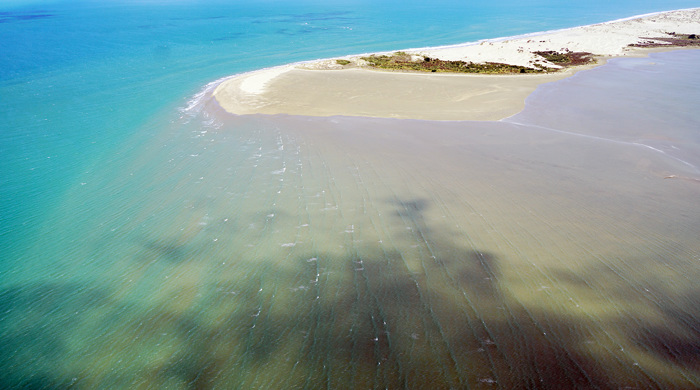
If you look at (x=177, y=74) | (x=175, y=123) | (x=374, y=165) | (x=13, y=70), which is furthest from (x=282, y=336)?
(x=13, y=70)

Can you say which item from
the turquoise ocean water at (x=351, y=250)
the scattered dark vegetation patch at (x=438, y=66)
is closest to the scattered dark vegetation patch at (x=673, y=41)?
the scattered dark vegetation patch at (x=438, y=66)

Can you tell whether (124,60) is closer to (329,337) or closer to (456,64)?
(456,64)

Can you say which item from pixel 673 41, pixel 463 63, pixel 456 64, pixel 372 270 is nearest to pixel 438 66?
pixel 456 64

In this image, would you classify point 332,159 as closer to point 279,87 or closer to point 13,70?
point 279,87

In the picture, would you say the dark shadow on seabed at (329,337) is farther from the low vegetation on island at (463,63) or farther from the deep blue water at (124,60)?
the low vegetation on island at (463,63)

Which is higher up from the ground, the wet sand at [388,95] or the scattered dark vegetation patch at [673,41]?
the scattered dark vegetation patch at [673,41]

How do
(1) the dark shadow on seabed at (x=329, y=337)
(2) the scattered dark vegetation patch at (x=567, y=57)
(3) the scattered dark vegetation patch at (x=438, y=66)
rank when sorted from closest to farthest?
(1) the dark shadow on seabed at (x=329, y=337)
(3) the scattered dark vegetation patch at (x=438, y=66)
(2) the scattered dark vegetation patch at (x=567, y=57)

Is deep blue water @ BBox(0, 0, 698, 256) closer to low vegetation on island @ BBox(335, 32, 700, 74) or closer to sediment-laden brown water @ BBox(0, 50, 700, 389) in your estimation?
sediment-laden brown water @ BBox(0, 50, 700, 389)
